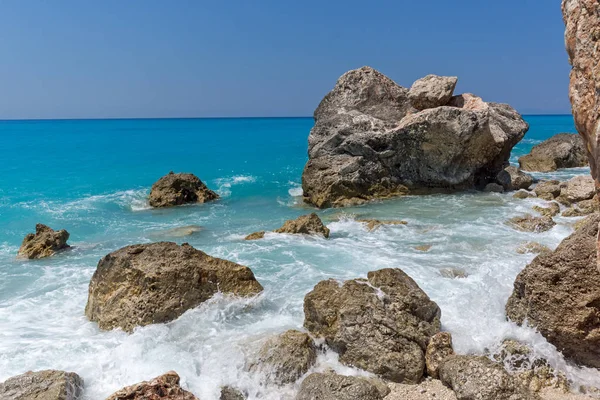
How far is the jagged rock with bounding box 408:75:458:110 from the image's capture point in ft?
59.8

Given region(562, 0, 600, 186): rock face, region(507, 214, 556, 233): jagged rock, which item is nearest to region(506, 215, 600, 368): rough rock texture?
region(562, 0, 600, 186): rock face

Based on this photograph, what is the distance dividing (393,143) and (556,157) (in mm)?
12446

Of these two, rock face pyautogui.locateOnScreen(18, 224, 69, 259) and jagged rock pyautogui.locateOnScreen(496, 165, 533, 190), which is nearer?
rock face pyautogui.locateOnScreen(18, 224, 69, 259)

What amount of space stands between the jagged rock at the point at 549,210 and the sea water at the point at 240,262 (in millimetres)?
636

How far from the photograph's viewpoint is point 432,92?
18281 mm

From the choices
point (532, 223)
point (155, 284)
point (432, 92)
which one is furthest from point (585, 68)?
point (432, 92)

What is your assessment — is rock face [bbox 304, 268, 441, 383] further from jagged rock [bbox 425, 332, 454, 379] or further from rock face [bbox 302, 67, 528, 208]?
rock face [bbox 302, 67, 528, 208]

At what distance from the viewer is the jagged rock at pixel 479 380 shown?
16.0ft

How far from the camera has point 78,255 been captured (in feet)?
38.5

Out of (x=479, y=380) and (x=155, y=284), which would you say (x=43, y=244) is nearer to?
(x=155, y=284)

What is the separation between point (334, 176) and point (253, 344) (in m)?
11.7

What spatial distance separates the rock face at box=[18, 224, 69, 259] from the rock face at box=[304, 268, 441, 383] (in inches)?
324

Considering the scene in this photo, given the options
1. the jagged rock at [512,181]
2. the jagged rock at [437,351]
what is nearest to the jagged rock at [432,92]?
the jagged rock at [512,181]

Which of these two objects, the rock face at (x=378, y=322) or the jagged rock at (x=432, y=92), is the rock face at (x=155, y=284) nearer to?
the rock face at (x=378, y=322)
